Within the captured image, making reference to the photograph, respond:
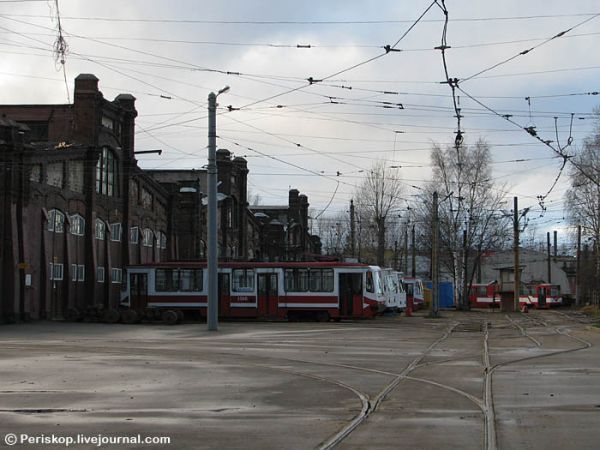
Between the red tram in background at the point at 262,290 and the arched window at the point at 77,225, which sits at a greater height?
the arched window at the point at 77,225

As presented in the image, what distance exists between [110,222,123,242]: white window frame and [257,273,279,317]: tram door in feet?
40.2

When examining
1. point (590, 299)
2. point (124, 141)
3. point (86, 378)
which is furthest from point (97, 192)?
point (590, 299)

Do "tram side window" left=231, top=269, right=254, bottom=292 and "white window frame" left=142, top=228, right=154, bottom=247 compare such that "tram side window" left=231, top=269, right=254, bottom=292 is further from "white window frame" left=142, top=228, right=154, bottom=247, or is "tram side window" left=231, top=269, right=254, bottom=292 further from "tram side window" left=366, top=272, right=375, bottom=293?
"white window frame" left=142, top=228, right=154, bottom=247

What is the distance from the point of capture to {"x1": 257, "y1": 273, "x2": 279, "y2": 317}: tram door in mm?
41500

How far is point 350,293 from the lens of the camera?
4106 cm

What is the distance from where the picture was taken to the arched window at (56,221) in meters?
41.2

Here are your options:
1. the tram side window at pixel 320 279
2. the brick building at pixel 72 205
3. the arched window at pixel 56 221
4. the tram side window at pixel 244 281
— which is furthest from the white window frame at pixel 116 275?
the tram side window at pixel 320 279

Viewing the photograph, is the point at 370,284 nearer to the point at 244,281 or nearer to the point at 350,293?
the point at 350,293

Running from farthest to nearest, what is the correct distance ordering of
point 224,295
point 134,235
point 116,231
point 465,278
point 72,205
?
point 465,278 → point 134,235 → point 116,231 → point 72,205 → point 224,295

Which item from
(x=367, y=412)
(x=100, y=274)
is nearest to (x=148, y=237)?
(x=100, y=274)

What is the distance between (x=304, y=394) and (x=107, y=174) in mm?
37899

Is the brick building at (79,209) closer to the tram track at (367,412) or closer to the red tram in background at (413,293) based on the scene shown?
the red tram in background at (413,293)

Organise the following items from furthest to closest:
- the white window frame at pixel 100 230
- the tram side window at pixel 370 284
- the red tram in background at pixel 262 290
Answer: the white window frame at pixel 100 230, the red tram in background at pixel 262 290, the tram side window at pixel 370 284

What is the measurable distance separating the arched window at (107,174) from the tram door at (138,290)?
6.87 meters
